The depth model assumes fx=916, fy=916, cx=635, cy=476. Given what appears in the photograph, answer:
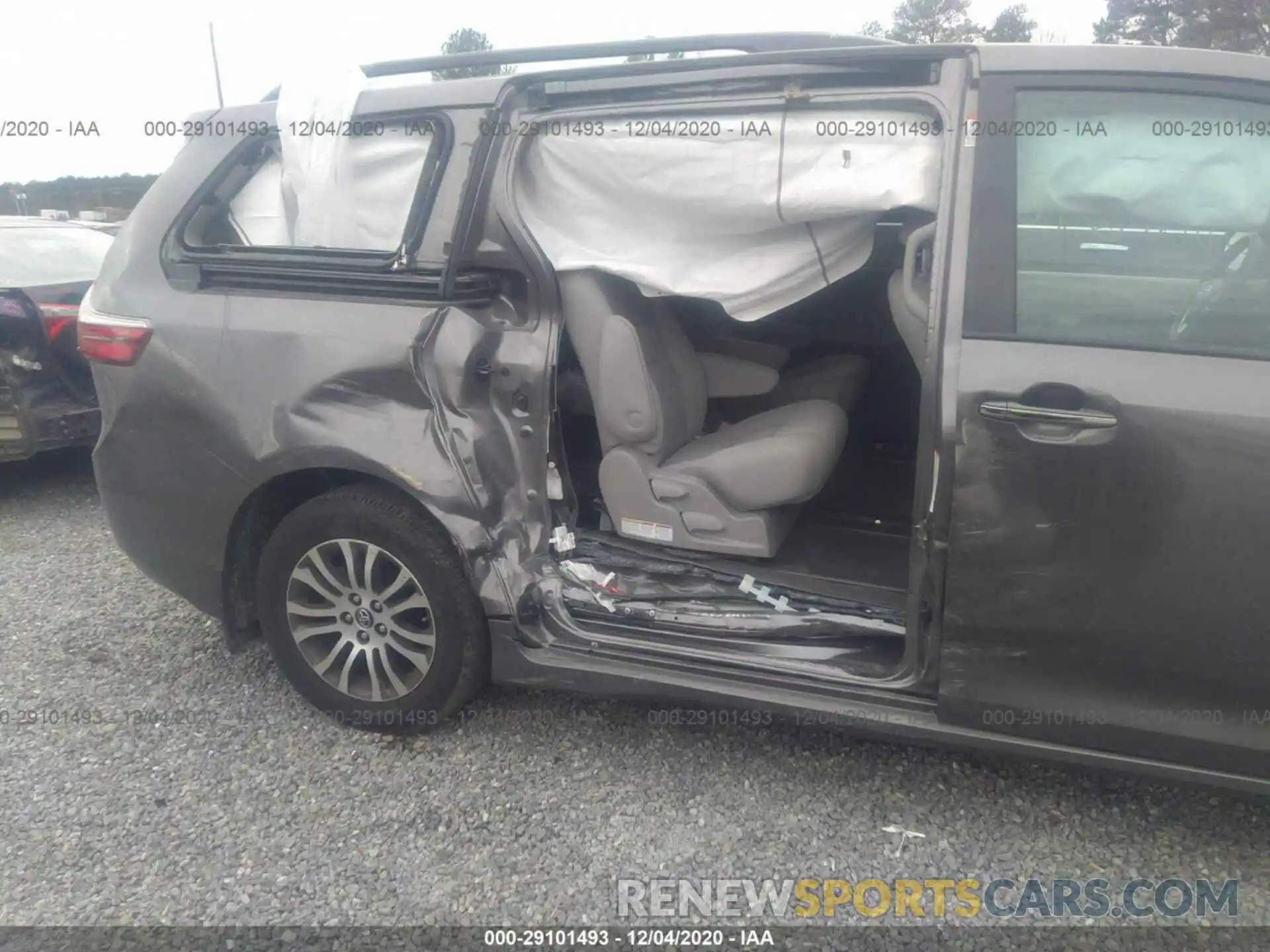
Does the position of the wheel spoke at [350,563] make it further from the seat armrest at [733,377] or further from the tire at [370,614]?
the seat armrest at [733,377]

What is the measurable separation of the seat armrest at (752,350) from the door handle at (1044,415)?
1.65m

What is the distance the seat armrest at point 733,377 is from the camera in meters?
3.51

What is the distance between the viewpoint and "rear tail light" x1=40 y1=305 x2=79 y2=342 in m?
4.70

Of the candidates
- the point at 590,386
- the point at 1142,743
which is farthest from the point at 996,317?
the point at 590,386

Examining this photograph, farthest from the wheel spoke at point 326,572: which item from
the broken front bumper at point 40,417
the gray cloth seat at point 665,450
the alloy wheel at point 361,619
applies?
the broken front bumper at point 40,417

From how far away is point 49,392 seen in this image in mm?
4672

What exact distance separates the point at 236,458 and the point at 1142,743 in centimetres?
247

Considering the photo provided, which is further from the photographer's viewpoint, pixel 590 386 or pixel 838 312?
pixel 838 312

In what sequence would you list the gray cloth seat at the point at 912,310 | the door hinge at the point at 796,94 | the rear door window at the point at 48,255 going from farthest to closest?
the rear door window at the point at 48,255 < the gray cloth seat at the point at 912,310 < the door hinge at the point at 796,94

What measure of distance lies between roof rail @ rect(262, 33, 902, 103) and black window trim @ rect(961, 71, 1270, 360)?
32 centimetres

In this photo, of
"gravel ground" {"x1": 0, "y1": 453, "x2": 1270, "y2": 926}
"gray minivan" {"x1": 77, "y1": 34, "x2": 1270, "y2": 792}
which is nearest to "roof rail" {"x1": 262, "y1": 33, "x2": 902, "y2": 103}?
"gray minivan" {"x1": 77, "y1": 34, "x2": 1270, "y2": 792}

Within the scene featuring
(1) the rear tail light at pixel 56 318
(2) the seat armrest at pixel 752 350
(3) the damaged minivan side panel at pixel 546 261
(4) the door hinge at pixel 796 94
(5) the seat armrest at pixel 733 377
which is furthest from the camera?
(1) the rear tail light at pixel 56 318

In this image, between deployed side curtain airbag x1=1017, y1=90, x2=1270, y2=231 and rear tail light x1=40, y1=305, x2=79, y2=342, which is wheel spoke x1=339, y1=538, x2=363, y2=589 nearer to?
deployed side curtain airbag x1=1017, y1=90, x2=1270, y2=231

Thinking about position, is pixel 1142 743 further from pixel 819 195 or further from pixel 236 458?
pixel 236 458
